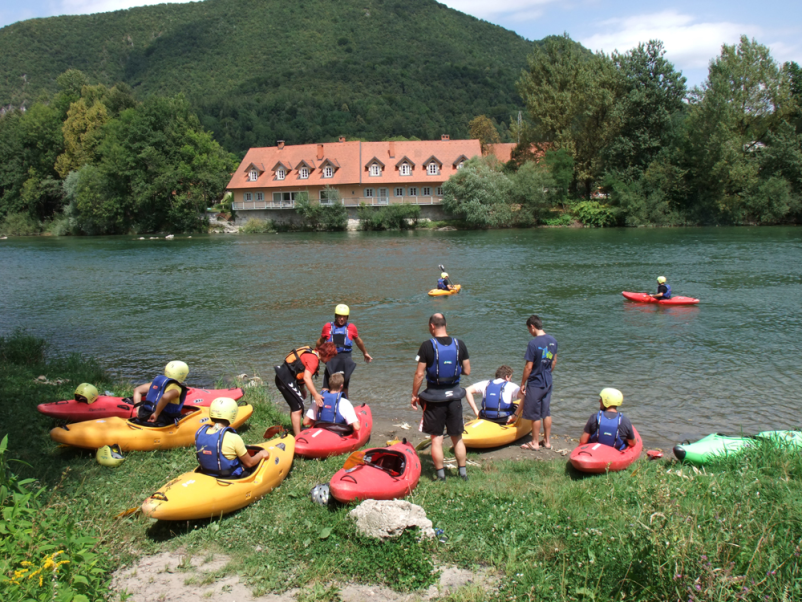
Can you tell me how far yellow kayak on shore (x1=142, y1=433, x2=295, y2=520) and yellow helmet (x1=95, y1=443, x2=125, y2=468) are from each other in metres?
1.68

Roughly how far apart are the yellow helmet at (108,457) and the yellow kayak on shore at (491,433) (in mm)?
4554

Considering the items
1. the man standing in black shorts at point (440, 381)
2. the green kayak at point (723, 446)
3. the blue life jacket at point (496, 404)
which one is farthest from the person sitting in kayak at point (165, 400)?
the green kayak at point (723, 446)

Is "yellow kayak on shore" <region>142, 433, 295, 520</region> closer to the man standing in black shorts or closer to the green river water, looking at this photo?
the man standing in black shorts

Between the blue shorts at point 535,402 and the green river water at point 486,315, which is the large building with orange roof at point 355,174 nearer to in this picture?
the green river water at point 486,315

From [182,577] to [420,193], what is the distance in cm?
6194

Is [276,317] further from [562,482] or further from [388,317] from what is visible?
[562,482]

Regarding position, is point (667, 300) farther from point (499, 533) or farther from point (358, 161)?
point (358, 161)

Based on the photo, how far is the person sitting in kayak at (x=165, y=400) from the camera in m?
7.96

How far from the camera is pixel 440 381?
6879 mm

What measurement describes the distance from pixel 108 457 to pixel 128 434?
50 cm

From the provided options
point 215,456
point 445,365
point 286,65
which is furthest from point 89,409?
point 286,65

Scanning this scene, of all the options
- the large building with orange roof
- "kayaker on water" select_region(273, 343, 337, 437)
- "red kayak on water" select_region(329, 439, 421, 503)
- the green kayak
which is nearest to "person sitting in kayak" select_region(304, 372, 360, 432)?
"kayaker on water" select_region(273, 343, 337, 437)

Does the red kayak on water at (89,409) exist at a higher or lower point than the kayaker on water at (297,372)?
lower

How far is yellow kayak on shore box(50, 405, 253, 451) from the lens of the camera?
7492 millimetres
